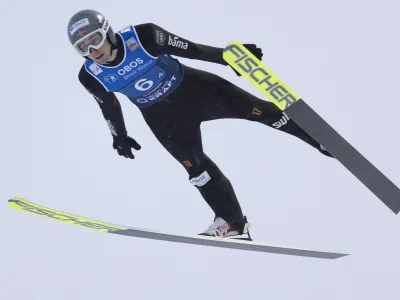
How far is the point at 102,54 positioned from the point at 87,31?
0.22m

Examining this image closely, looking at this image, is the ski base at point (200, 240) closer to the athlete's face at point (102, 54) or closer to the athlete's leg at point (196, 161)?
the athlete's leg at point (196, 161)

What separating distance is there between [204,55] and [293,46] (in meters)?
3.68

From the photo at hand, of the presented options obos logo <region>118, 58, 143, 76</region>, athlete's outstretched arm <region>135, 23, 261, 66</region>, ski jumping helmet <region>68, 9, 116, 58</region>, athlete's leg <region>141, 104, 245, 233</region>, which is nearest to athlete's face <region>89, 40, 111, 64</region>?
ski jumping helmet <region>68, 9, 116, 58</region>

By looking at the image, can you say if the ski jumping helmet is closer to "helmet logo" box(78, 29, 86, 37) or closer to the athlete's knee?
"helmet logo" box(78, 29, 86, 37)

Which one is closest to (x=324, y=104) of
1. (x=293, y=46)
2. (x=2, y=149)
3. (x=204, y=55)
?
(x=293, y=46)

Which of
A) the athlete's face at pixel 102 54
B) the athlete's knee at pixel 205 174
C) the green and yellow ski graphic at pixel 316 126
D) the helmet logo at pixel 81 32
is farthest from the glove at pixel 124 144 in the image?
the green and yellow ski graphic at pixel 316 126

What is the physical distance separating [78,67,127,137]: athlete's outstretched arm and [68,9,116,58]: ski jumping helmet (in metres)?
0.39

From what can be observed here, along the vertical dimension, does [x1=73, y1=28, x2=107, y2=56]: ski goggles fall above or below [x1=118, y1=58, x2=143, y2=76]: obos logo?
above

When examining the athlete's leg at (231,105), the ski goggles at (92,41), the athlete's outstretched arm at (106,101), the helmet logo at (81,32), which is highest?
the helmet logo at (81,32)

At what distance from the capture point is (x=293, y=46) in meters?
9.19

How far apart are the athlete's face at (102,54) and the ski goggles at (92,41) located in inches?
1.5

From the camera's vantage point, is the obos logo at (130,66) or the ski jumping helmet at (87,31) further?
the obos logo at (130,66)

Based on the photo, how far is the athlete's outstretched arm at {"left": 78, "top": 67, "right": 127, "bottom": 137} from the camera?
238 inches

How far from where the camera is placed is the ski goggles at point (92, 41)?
561 centimetres
